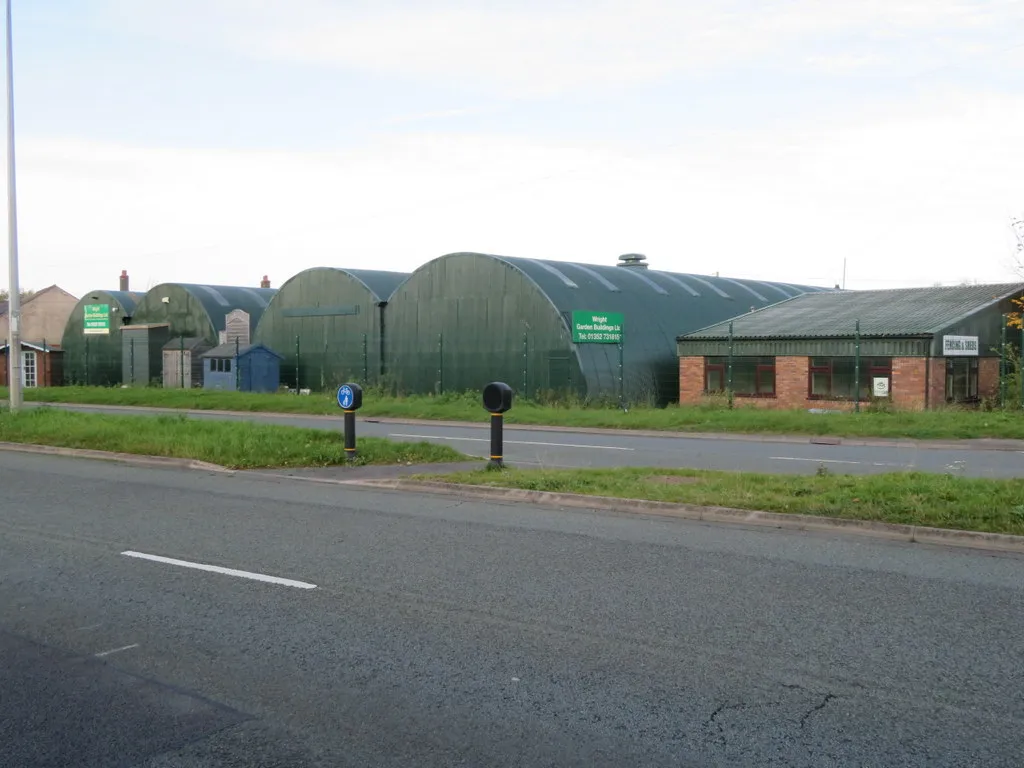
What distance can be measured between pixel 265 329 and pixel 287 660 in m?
40.6

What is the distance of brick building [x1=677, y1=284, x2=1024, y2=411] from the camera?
94.7 ft

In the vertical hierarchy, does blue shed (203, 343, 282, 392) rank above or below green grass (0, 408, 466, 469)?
above

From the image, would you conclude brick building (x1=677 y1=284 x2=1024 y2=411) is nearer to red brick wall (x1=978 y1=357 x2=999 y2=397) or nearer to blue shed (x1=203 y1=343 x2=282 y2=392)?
red brick wall (x1=978 y1=357 x2=999 y2=397)

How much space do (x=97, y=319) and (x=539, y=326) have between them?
103 feet

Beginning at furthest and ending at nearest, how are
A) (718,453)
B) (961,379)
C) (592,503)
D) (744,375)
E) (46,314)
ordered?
(46,314) < (744,375) < (961,379) < (718,453) < (592,503)

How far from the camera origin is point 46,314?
2584 inches

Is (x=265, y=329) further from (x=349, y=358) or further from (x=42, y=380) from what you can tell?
(x=42, y=380)

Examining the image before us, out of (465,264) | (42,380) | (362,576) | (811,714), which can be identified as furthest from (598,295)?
(42,380)

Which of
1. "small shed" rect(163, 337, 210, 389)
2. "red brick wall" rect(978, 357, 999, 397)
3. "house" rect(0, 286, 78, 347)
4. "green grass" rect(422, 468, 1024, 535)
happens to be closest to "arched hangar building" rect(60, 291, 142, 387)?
"small shed" rect(163, 337, 210, 389)

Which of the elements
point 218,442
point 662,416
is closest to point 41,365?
point 662,416

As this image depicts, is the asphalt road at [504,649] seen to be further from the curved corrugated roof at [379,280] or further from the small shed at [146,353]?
Answer: the small shed at [146,353]

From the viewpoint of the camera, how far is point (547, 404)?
3281 cm

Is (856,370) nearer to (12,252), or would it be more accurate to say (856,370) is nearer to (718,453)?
(718,453)

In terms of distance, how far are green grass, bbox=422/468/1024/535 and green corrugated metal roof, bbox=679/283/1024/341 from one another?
→ 18.2 m
